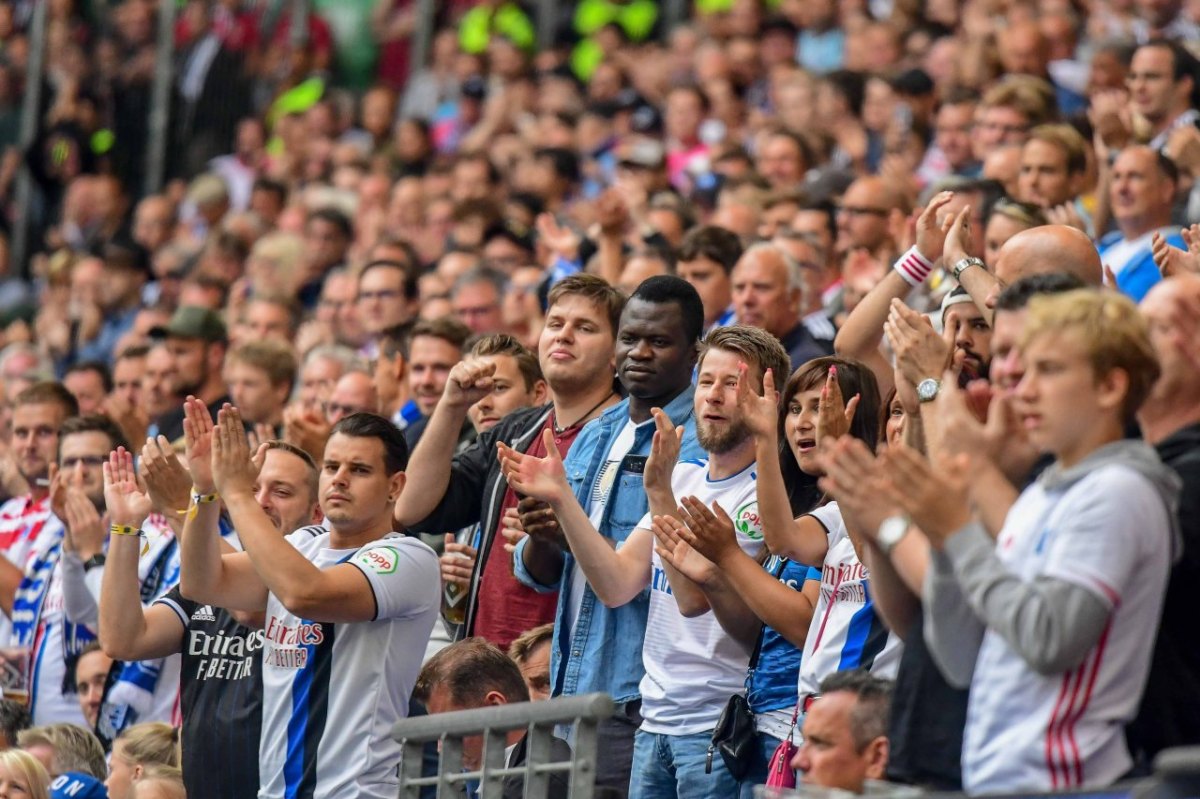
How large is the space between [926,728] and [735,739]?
1.51 metres

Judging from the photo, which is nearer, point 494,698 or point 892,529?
point 892,529

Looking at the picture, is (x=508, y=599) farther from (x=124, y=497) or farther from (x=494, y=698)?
(x=124, y=497)

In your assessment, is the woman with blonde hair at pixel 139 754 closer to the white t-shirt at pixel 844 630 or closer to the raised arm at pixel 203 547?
the raised arm at pixel 203 547

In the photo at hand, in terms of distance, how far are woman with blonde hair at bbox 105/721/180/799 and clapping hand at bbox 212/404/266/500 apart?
4.57 ft

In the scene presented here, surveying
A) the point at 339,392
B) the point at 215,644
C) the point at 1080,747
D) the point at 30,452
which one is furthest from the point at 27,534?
the point at 1080,747

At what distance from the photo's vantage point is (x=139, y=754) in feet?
23.8


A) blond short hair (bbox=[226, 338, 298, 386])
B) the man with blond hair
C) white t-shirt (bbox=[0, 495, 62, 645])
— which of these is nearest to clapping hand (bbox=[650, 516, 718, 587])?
the man with blond hair

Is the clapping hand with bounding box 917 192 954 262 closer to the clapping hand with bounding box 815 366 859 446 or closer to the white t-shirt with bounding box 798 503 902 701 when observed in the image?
the clapping hand with bounding box 815 366 859 446

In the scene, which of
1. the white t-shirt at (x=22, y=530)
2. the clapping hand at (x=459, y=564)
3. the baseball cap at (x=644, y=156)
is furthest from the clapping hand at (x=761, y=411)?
the baseball cap at (x=644, y=156)

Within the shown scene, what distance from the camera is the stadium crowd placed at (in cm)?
427

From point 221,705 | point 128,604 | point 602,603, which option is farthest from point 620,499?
point 128,604

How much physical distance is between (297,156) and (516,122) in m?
2.20

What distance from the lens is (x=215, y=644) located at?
689 cm

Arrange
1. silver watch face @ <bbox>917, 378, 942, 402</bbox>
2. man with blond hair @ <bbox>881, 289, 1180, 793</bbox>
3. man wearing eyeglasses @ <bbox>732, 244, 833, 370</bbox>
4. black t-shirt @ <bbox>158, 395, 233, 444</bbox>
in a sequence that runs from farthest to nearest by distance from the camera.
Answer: black t-shirt @ <bbox>158, 395, 233, 444</bbox>, man wearing eyeglasses @ <bbox>732, 244, 833, 370</bbox>, silver watch face @ <bbox>917, 378, 942, 402</bbox>, man with blond hair @ <bbox>881, 289, 1180, 793</bbox>
